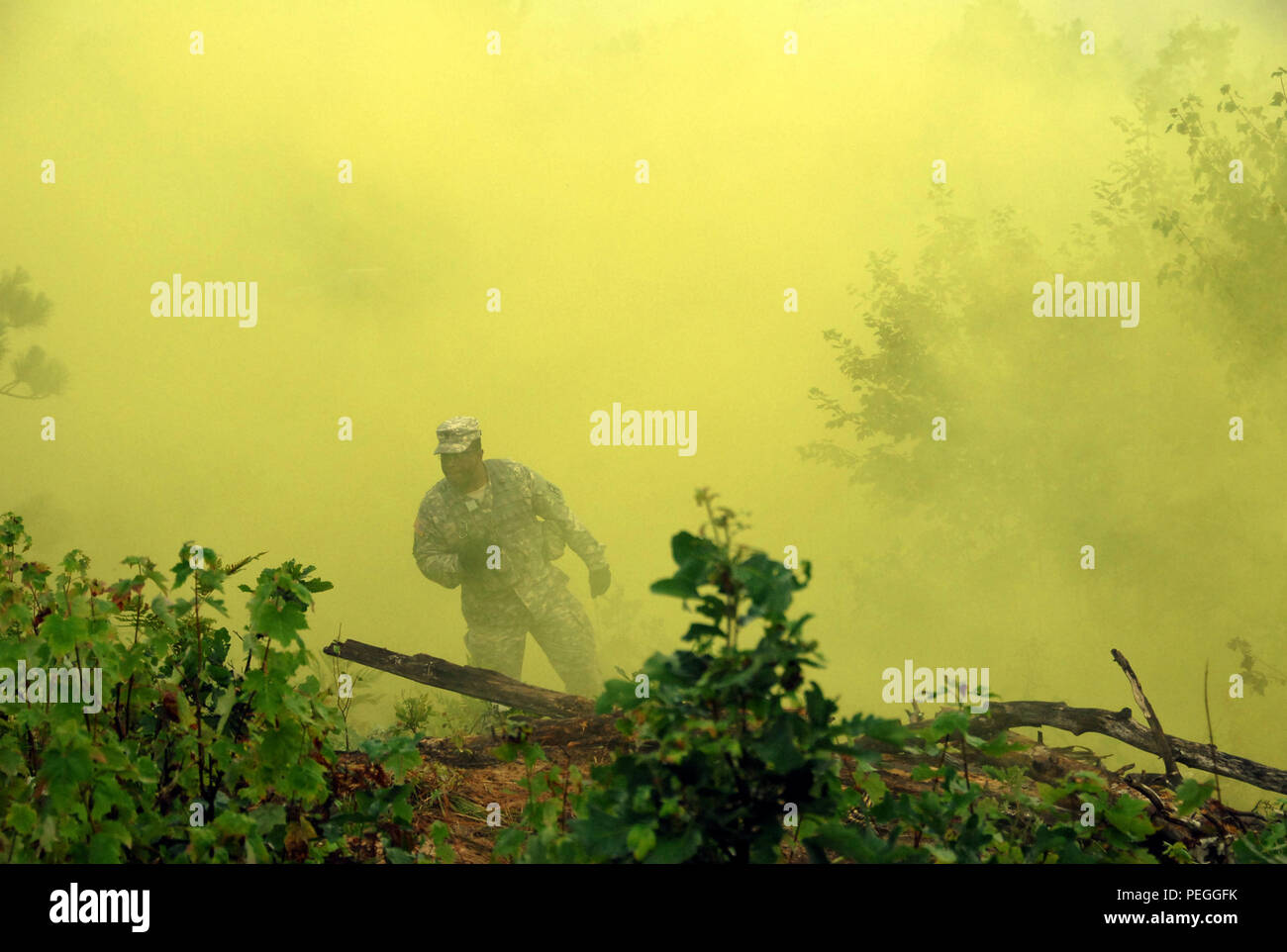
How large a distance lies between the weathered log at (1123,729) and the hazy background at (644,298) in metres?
6.74

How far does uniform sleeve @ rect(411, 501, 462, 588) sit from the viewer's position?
619 cm

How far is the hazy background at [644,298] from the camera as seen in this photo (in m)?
10.1

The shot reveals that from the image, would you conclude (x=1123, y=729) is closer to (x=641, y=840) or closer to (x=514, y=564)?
(x=641, y=840)

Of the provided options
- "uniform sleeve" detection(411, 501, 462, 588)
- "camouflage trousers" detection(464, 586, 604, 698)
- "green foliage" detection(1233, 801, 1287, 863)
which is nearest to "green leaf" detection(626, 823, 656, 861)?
"green foliage" detection(1233, 801, 1287, 863)

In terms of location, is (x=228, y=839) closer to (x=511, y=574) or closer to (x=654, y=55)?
(x=511, y=574)

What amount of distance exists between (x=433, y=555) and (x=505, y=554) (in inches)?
18.4

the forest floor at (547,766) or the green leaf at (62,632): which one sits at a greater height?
the green leaf at (62,632)

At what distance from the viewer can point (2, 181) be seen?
10344 mm

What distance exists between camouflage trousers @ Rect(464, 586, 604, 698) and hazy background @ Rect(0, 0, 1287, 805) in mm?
3609

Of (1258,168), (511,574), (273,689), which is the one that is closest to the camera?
(273,689)

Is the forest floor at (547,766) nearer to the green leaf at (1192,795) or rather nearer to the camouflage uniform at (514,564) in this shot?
the green leaf at (1192,795)

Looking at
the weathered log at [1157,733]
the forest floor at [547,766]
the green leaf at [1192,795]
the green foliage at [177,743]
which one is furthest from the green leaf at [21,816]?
the weathered log at [1157,733]
